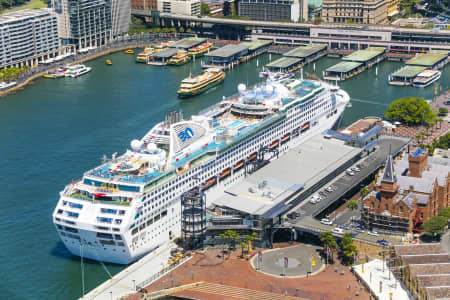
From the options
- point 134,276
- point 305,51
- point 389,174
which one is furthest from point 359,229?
point 305,51

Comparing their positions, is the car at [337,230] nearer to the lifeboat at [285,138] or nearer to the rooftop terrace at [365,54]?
the lifeboat at [285,138]

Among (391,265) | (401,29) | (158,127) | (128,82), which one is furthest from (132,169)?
(401,29)

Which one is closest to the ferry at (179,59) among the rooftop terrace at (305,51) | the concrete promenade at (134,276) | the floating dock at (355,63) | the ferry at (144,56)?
the ferry at (144,56)

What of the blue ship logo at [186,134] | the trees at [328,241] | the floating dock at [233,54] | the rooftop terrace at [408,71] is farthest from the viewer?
the floating dock at [233,54]

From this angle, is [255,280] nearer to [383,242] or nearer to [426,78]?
[383,242]

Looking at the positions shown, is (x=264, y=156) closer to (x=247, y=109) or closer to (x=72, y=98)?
(x=247, y=109)

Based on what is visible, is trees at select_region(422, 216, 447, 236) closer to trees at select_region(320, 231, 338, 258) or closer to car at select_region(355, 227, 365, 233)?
car at select_region(355, 227, 365, 233)
